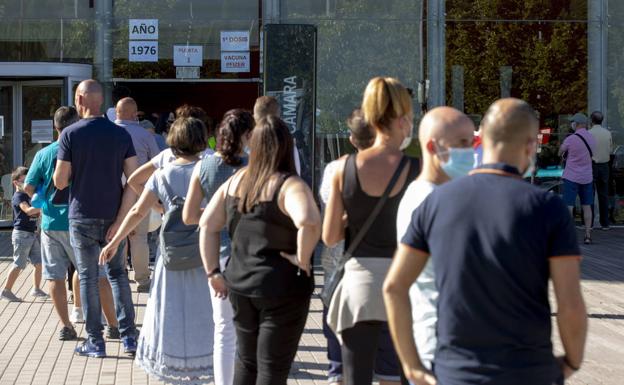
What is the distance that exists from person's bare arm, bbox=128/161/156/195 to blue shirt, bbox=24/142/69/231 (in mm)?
1066

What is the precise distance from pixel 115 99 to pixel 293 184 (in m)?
13.0

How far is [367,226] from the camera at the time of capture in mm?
4863

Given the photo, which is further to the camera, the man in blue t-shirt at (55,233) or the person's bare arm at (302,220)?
the man in blue t-shirt at (55,233)

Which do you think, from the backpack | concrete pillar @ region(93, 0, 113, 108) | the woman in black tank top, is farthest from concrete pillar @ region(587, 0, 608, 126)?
the woman in black tank top

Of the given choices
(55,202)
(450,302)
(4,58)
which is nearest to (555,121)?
A: (4,58)

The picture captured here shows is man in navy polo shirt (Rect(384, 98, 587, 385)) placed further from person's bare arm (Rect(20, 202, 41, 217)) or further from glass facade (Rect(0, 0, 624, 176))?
glass facade (Rect(0, 0, 624, 176))

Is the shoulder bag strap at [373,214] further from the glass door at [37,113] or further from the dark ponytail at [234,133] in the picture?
the glass door at [37,113]

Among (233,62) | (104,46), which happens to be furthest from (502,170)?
(104,46)

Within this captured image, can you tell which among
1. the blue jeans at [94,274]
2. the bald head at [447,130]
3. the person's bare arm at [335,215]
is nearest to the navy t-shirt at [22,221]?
the blue jeans at [94,274]

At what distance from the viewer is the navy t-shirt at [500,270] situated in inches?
131

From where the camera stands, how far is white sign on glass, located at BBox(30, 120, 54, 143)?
17.6m

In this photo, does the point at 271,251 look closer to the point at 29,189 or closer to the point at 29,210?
the point at 29,189

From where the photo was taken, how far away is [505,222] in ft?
10.9

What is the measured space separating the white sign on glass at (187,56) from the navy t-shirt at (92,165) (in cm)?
1007
